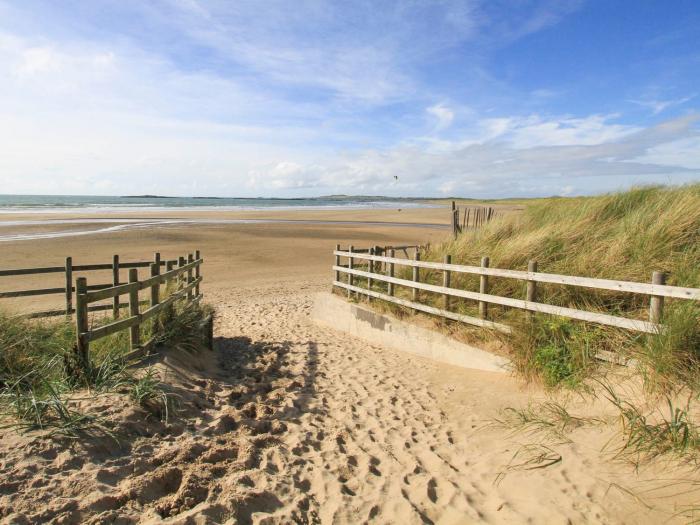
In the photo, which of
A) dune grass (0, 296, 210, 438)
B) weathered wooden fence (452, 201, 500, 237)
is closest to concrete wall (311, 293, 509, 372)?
dune grass (0, 296, 210, 438)

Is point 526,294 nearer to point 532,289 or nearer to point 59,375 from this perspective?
point 532,289

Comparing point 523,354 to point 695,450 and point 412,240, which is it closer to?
point 695,450

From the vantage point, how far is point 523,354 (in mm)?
5992

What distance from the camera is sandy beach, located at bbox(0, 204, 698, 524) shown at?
3297mm

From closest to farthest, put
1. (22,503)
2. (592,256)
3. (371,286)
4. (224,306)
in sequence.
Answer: (22,503) < (592,256) < (371,286) < (224,306)

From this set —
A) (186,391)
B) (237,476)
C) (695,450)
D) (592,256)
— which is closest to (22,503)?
(237,476)

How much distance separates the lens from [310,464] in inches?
167

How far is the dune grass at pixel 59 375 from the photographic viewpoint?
3.88 meters

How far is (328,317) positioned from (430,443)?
612 centimetres

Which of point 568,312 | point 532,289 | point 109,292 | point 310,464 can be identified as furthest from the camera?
point 532,289

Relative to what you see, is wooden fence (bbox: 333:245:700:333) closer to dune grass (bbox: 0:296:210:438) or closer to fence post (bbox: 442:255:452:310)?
fence post (bbox: 442:255:452:310)

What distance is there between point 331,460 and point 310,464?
22 cm

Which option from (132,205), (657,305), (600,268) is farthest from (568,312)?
(132,205)

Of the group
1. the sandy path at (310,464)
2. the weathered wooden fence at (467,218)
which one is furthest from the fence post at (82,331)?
the weathered wooden fence at (467,218)
